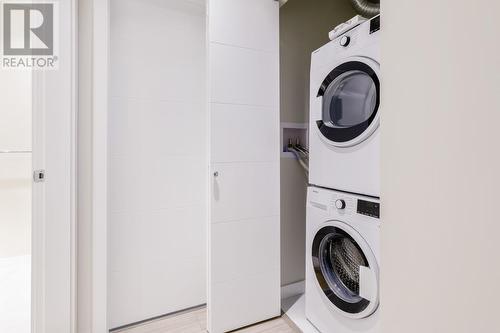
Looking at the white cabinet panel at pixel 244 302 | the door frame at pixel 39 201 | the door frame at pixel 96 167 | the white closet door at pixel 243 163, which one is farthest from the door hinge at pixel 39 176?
the white cabinet panel at pixel 244 302

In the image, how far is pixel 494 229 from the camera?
37cm

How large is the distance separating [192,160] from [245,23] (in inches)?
38.0

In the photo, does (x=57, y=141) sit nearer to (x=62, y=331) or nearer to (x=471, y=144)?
(x=62, y=331)

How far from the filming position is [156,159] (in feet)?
5.15

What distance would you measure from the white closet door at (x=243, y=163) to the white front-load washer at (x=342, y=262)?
11.3 inches

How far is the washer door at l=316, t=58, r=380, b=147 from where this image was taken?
113 cm

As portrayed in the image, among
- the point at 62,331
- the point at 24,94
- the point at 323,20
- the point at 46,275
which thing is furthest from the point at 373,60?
the point at 24,94

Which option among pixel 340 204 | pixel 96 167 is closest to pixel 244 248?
pixel 340 204

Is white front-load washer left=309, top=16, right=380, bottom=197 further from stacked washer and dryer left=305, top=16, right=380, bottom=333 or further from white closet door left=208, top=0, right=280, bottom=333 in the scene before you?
white closet door left=208, top=0, right=280, bottom=333

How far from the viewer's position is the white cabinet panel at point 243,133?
4.71 ft

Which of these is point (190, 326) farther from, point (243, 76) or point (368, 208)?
point (243, 76)

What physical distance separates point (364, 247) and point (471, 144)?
0.86 metres

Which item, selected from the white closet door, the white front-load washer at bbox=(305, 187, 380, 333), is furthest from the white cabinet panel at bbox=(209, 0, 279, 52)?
the white front-load washer at bbox=(305, 187, 380, 333)

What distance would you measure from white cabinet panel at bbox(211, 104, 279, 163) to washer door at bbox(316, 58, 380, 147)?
34 cm
